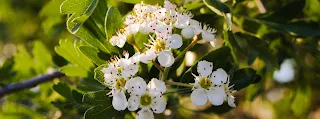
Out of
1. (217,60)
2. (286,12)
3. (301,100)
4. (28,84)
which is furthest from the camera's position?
(301,100)

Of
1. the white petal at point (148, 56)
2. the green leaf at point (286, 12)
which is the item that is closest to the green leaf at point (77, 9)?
the white petal at point (148, 56)

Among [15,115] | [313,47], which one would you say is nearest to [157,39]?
[313,47]

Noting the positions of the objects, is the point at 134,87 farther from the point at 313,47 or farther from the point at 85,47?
the point at 313,47

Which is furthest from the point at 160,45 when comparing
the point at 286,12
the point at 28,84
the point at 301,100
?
the point at 301,100

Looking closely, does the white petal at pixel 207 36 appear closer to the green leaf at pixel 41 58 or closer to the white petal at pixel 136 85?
the white petal at pixel 136 85

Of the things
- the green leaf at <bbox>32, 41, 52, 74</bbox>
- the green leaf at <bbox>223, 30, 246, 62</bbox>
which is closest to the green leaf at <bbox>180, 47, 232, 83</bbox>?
the green leaf at <bbox>223, 30, 246, 62</bbox>

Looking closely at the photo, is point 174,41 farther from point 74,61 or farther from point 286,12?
point 286,12

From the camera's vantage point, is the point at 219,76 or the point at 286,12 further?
the point at 286,12

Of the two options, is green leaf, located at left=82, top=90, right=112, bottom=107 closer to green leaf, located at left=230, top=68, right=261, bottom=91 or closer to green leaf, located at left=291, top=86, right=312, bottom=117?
green leaf, located at left=230, top=68, right=261, bottom=91
